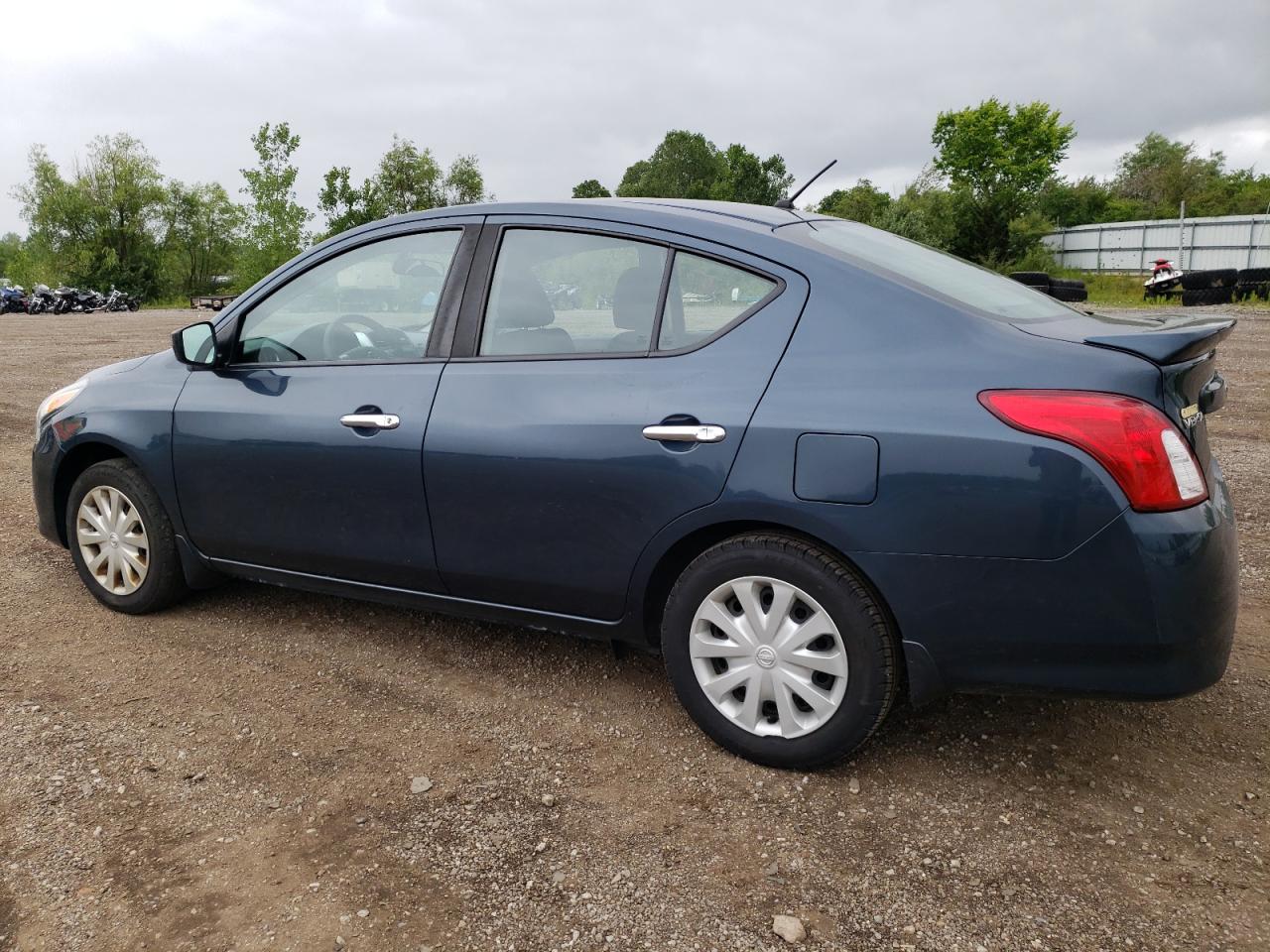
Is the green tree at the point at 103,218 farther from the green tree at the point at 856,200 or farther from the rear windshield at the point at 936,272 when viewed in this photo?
the rear windshield at the point at 936,272

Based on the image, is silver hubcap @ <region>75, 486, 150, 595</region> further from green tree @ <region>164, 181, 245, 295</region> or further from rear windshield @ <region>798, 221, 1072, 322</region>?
green tree @ <region>164, 181, 245, 295</region>

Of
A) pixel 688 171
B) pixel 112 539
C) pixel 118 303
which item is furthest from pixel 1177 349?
pixel 688 171

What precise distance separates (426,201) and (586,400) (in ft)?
251

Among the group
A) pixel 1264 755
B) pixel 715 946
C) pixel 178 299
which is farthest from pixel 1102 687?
pixel 178 299

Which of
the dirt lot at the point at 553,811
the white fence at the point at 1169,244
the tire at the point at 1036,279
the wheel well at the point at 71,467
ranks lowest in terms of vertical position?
the dirt lot at the point at 553,811

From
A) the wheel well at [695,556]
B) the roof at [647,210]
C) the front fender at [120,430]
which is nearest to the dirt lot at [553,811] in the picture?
the wheel well at [695,556]

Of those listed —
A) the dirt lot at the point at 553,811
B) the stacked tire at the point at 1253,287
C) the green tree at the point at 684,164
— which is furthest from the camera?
the green tree at the point at 684,164

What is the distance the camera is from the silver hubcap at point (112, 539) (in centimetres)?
406

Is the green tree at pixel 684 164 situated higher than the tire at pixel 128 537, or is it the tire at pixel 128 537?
the green tree at pixel 684 164

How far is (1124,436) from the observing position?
7.66ft

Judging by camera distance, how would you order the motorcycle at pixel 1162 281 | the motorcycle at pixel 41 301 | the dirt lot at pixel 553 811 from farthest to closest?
the motorcycle at pixel 41 301 → the motorcycle at pixel 1162 281 → the dirt lot at pixel 553 811

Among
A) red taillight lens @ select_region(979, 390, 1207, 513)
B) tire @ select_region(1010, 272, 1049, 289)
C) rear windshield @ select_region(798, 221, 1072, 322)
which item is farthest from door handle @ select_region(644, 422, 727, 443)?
tire @ select_region(1010, 272, 1049, 289)

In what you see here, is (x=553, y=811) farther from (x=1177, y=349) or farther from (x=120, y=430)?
(x=120, y=430)

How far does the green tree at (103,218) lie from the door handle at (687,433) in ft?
245
